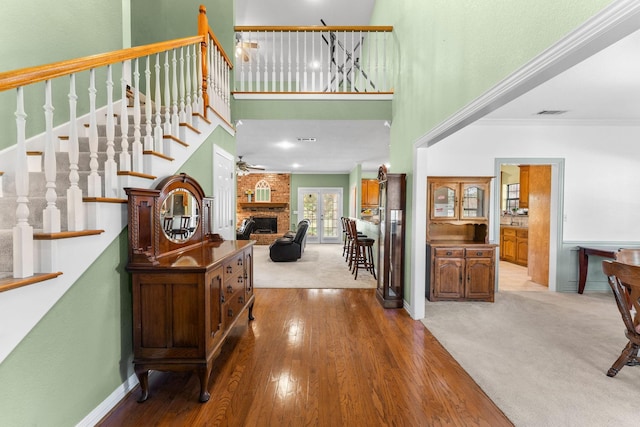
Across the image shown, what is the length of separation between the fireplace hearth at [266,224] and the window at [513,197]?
7542mm

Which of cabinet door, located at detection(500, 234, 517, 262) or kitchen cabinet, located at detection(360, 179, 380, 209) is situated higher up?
kitchen cabinet, located at detection(360, 179, 380, 209)

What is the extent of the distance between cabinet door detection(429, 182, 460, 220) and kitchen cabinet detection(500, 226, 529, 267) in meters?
3.16

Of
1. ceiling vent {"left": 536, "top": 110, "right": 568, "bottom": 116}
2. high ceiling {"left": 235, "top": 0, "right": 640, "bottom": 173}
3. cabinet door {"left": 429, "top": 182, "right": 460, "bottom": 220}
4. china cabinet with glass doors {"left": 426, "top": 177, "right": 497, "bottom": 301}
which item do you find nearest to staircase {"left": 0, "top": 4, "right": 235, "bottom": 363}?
high ceiling {"left": 235, "top": 0, "right": 640, "bottom": 173}

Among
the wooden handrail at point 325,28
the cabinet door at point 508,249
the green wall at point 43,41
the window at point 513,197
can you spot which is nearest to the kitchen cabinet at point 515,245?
the cabinet door at point 508,249

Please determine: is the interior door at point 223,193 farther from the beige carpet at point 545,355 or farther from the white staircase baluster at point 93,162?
the beige carpet at point 545,355

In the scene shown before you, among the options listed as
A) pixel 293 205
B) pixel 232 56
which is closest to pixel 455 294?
pixel 232 56

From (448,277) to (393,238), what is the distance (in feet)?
3.52

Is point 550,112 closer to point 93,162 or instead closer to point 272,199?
point 93,162

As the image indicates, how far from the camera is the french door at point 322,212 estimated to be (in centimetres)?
1048

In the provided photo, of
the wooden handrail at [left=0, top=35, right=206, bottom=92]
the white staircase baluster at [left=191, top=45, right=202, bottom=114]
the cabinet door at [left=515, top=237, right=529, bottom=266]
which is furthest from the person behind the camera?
the cabinet door at [left=515, top=237, right=529, bottom=266]

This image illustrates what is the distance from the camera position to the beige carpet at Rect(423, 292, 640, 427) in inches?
74.3

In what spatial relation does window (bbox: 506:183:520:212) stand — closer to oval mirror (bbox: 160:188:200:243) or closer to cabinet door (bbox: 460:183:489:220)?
cabinet door (bbox: 460:183:489:220)

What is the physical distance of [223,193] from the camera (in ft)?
12.9

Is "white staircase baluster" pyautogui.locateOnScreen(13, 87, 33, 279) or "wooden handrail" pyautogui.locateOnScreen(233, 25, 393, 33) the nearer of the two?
"white staircase baluster" pyautogui.locateOnScreen(13, 87, 33, 279)
